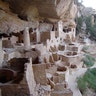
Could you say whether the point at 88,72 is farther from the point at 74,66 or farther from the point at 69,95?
the point at 69,95

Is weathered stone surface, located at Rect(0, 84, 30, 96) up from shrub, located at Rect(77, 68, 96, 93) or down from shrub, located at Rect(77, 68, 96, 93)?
up

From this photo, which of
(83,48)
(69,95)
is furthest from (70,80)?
(83,48)

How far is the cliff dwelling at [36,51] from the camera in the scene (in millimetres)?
6844

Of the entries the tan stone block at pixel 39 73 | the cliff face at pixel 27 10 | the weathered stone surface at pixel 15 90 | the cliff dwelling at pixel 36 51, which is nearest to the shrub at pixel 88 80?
the cliff dwelling at pixel 36 51

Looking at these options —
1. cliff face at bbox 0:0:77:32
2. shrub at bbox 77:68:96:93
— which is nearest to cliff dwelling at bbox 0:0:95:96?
cliff face at bbox 0:0:77:32

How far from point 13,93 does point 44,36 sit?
8546mm

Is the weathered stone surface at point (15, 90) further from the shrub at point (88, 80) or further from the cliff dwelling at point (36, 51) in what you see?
the shrub at point (88, 80)

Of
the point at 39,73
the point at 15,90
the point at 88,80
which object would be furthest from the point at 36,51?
the point at 15,90

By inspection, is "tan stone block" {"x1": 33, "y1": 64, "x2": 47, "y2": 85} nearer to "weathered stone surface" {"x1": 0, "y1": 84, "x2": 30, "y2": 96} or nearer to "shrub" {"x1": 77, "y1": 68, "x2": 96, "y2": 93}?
"weathered stone surface" {"x1": 0, "y1": 84, "x2": 30, "y2": 96}

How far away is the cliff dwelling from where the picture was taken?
22.5 feet

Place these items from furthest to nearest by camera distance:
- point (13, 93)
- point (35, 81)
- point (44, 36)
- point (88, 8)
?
point (88, 8)
point (44, 36)
point (35, 81)
point (13, 93)

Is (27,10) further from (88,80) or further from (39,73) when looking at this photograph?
(39,73)

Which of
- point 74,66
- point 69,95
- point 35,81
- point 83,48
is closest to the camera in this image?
point 35,81

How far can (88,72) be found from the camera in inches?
512
